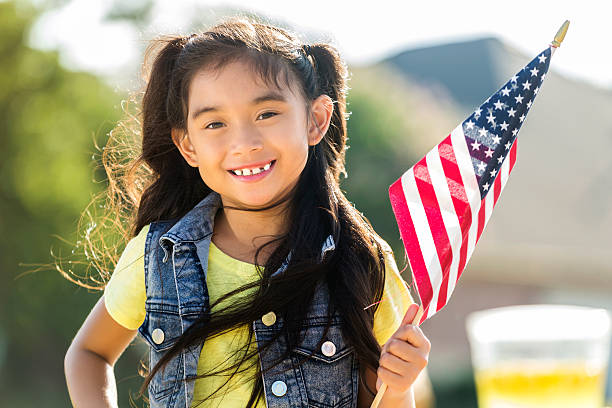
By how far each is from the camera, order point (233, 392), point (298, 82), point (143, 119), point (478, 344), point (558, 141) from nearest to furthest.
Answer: point (233, 392) → point (298, 82) → point (143, 119) → point (478, 344) → point (558, 141)

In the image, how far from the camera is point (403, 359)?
6.75 feet

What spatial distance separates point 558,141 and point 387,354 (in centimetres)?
1543

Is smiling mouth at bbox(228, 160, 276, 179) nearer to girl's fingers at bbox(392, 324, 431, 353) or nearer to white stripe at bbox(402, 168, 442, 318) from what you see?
white stripe at bbox(402, 168, 442, 318)

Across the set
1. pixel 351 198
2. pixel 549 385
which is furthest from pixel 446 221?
pixel 351 198

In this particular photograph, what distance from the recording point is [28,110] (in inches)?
516

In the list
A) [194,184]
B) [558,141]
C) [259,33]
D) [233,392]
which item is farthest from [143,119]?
[558,141]

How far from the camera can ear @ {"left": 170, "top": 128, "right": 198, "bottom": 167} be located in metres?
2.44

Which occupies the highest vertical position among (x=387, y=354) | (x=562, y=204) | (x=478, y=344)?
(x=387, y=354)

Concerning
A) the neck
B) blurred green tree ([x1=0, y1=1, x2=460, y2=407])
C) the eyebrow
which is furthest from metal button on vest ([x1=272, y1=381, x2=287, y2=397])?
blurred green tree ([x1=0, y1=1, x2=460, y2=407])

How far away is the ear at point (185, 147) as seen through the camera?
2439 mm

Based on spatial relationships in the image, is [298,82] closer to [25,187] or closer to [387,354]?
[387,354]

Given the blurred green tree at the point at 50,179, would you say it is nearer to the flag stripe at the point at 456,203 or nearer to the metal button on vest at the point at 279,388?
the flag stripe at the point at 456,203

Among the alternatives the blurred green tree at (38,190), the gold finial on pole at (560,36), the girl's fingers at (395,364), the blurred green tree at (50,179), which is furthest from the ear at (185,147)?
the blurred green tree at (38,190)

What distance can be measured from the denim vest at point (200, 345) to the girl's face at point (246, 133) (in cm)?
21
